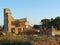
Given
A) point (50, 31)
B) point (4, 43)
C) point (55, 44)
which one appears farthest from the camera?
point (50, 31)

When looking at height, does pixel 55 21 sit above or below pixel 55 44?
above

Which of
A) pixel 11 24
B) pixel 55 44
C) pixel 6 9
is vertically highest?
pixel 6 9

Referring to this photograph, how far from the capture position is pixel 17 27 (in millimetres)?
54375

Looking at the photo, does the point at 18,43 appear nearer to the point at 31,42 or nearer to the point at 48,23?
the point at 31,42

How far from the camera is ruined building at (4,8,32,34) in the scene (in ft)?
178

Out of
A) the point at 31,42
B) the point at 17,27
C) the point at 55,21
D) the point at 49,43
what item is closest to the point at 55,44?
the point at 49,43

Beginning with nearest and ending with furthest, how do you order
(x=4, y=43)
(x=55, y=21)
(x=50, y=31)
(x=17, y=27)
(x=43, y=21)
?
1. (x=4, y=43)
2. (x=50, y=31)
3. (x=17, y=27)
4. (x=55, y=21)
5. (x=43, y=21)

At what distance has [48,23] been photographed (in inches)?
2815

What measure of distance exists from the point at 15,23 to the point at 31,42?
41312 mm

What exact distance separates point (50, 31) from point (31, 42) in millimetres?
34501

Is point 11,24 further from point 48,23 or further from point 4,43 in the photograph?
point 4,43

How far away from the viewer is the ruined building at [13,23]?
178 ft

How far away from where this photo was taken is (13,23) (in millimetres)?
56156

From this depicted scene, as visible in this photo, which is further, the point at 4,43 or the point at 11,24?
the point at 11,24
